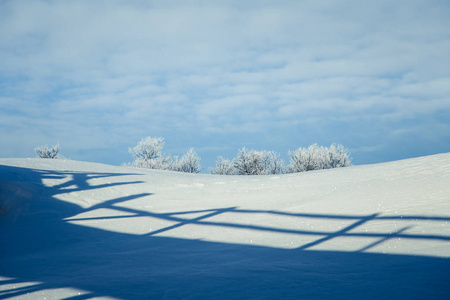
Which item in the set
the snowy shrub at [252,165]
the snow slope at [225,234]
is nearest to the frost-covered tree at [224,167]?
the snowy shrub at [252,165]

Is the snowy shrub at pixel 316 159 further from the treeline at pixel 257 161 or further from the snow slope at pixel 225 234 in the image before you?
the snow slope at pixel 225 234

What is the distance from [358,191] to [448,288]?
3630 mm

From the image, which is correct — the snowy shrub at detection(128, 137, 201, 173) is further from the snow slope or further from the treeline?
the snow slope

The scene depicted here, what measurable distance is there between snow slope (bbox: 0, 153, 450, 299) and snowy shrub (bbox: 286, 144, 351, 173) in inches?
733

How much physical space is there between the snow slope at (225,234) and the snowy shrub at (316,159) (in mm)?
18622

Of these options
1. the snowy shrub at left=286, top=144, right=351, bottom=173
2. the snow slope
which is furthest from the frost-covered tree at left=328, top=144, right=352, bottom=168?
the snow slope

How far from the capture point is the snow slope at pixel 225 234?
114 inches

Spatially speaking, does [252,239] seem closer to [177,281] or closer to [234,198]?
[177,281]

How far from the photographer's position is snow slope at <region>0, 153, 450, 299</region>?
9.54 feet

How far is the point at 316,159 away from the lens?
2647cm

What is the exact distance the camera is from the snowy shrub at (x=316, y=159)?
87.1ft

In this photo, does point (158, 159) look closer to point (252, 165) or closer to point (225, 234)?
point (252, 165)

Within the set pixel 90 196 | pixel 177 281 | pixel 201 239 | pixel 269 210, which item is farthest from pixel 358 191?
pixel 90 196

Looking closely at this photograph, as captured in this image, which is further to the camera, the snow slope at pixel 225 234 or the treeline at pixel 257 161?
the treeline at pixel 257 161
